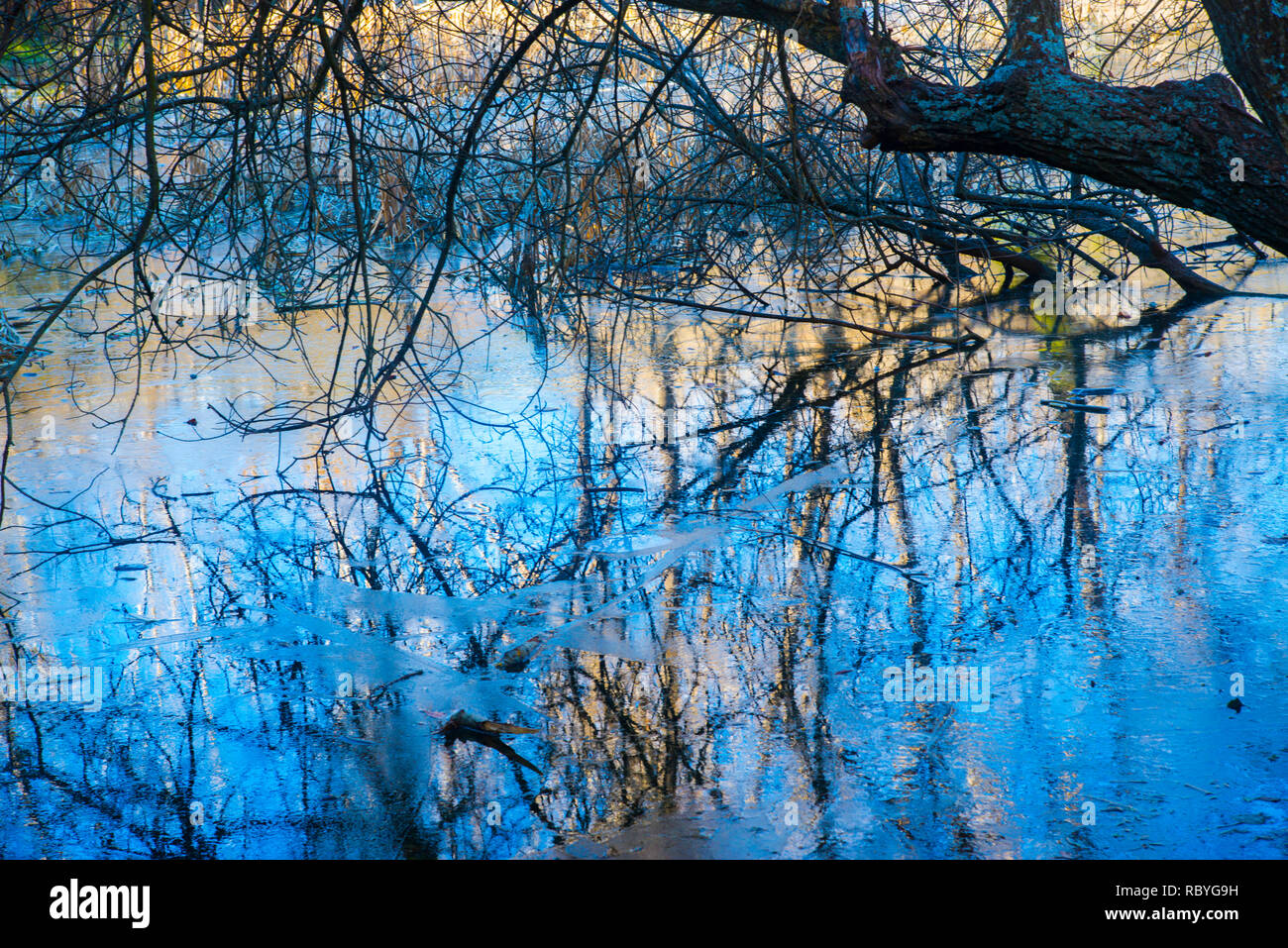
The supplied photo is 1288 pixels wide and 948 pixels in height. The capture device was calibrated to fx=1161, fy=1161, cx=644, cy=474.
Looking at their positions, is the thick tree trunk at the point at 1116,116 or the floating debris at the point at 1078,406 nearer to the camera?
the thick tree trunk at the point at 1116,116

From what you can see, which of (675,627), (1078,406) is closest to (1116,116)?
(675,627)

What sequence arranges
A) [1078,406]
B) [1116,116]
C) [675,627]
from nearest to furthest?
[1116,116] < [675,627] < [1078,406]

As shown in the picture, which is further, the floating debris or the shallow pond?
the floating debris

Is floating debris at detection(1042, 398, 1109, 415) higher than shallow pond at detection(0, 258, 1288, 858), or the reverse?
floating debris at detection(1042, 398, 1109, 415)

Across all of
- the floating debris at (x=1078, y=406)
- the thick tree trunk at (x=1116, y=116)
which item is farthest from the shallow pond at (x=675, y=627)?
the thick tree trunk at (x=1116, y=116)

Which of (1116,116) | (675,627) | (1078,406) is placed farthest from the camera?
(1078,406)

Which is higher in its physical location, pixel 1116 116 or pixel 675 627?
pixel 1116 116

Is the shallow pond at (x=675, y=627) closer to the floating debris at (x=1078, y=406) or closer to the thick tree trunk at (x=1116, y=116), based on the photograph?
the floating debris at (x=1078, y=406)

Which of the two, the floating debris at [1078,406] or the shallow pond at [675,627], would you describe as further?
the floating debris at [1078,406]

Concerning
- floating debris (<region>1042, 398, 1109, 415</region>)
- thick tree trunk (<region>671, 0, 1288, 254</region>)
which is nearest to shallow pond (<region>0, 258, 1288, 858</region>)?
floating debris (<region>1042, 398, 1109, 415</region>)

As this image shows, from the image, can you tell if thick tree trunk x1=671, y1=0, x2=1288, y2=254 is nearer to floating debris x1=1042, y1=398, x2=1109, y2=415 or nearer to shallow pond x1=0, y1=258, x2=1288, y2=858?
shallow pond x1=0, y1=258, x2=1288, y2=858

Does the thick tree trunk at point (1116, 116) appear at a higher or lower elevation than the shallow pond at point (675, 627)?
higher

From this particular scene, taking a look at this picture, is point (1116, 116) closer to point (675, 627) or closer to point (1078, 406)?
point (675, 627)

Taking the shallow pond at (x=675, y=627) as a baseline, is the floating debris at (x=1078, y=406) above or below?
above
